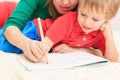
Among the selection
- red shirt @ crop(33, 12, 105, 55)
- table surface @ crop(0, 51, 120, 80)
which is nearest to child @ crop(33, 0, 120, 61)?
red shirt @ crop(33, 12, 105, 55)

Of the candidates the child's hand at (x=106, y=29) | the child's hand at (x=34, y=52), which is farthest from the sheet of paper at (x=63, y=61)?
the child's hand at (x=106, y=29)

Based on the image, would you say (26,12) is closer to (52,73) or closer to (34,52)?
(34,52)

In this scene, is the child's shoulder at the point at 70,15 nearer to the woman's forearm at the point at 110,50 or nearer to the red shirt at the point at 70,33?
the red shirt at the point at 70,33

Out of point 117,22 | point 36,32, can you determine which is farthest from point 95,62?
point 117,22

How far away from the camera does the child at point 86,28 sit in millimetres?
1024

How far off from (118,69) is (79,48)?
0.25m

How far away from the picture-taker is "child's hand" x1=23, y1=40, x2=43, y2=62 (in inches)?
35.3

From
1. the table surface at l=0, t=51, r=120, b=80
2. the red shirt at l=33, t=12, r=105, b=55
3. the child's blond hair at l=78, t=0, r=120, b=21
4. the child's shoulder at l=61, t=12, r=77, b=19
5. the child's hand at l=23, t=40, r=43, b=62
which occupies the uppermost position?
the child's blond hair at l=78, t=0, r=120, b=21

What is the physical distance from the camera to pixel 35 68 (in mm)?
831

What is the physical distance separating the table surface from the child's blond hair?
0.79 ft

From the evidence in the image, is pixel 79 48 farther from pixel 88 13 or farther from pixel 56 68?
pixel 56 68

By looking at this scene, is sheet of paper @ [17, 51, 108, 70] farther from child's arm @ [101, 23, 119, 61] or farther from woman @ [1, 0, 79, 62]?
child's arm @ [101, 23, 119, 61]

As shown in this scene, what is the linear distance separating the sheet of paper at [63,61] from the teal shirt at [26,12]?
0.74 feet

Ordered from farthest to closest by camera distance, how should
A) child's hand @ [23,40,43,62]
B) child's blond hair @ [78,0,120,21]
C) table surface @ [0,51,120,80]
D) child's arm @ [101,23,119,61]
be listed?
child's arm @ [101,23,119,61], child's blond hair @ [78,0,120,21], child's hand @ [23,40,43,62], table surface @ [0,51,120,80]
